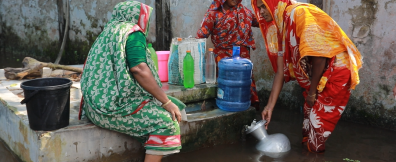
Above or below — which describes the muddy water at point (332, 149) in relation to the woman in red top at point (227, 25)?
below

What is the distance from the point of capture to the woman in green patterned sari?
2.55m

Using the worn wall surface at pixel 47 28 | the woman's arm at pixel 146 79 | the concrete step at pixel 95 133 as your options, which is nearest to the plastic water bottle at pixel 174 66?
the concrete step at pixel 95 133

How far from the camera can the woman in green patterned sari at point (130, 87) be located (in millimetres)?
2547

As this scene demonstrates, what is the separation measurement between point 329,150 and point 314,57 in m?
1.13

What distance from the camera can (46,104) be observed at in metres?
2.67

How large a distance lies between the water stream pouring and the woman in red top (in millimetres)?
1055

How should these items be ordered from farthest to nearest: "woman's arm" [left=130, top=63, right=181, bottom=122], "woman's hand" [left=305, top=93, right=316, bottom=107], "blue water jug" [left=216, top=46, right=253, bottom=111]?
"blue water jug" [left=216, top=46, right=253, bottom=111]
"woman's hand" [left=305, top=93, right=316, bottom=107]
"woman's arm" [left=130, top=63, right=181, bottom=122]

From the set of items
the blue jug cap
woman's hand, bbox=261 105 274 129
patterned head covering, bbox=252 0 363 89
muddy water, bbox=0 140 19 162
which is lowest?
muddy water, bbox=0 140 19 162

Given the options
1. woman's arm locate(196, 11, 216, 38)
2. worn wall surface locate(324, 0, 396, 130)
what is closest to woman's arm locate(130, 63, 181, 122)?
woman's arm locate(196, 11, 216, 38)

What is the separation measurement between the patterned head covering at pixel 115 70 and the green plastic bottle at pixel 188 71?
1.19m

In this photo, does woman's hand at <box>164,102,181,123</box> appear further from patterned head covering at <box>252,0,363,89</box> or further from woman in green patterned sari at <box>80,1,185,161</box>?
patterned head covering at <box>252,0,363,89</box>

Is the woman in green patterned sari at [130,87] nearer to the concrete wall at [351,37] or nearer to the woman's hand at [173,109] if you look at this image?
the woman's hand at [173,109]

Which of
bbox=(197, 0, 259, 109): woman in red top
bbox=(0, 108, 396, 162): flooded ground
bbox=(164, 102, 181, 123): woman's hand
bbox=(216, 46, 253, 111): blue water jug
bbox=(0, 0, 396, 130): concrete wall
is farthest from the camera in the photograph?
bbox=(197, 0, 259, 109): woman in red top

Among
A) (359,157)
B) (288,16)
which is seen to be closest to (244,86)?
(288,16)
